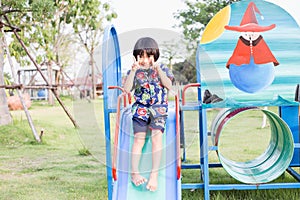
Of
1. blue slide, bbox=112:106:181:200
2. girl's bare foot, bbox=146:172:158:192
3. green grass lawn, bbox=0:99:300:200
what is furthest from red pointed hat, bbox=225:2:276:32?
girl's bare foot, bbox=146:172:158:192

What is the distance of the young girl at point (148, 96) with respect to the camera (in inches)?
134

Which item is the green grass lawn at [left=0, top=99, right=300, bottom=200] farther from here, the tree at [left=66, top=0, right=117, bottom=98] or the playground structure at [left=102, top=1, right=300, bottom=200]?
the tree at [left=66, top=0, right=117, bottom=98]

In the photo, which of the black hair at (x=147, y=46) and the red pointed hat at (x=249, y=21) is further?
the red pointed hat at (x=249, y=21)

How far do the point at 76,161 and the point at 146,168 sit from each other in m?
2.91

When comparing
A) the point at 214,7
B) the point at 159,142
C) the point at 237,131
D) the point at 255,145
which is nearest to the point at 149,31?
the point at 159,142

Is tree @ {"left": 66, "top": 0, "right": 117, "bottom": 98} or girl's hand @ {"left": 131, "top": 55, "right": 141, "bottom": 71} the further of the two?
tree @ {"left": 66, "top": 0, "right": 117, "bottom": 98}

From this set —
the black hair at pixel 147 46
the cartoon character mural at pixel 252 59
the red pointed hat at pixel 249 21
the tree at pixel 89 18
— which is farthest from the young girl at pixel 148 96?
the tree at pixel 89 18

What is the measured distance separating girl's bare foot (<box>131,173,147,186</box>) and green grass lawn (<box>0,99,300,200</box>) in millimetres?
699

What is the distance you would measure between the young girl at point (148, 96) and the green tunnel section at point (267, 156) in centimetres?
62

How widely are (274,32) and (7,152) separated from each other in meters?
4.91

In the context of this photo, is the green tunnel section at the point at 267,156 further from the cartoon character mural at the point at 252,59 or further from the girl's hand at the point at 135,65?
the girl's hand at the point at 135,65

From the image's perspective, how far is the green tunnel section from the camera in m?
3.75

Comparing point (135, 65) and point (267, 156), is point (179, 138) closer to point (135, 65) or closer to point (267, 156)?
point (135, 65)

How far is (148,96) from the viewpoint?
346 cm
